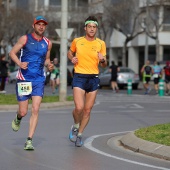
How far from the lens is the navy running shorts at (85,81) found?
37.4 ft

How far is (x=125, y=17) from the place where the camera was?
53625mm

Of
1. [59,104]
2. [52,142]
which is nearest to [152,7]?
[59,104]

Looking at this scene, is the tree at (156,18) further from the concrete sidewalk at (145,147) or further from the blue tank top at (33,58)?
the blue tank top at (33,58)

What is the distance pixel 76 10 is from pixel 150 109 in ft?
134

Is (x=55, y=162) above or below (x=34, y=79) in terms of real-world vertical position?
below

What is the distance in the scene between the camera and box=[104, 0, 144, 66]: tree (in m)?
53.3

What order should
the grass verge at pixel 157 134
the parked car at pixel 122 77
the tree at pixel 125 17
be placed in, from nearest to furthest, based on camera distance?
the grass verge at pixel 157 134 → the parked car at pixel 122 77 → the tree at pixel 125 17

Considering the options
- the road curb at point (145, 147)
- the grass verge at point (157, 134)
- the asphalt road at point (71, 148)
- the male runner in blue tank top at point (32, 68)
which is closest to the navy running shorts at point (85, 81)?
the male runner in blue tank top at point (32, 68)

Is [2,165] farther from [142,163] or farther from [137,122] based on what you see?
[137,122]

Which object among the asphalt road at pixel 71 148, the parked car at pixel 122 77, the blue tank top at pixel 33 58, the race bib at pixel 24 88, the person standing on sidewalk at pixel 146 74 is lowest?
the parked car at pixel 122 77

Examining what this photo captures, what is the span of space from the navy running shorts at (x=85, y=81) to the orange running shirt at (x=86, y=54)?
69 millimetres

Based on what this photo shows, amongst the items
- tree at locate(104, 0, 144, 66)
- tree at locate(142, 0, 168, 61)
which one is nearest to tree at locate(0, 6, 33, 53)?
tree at locate(104, 0, 144, 66)

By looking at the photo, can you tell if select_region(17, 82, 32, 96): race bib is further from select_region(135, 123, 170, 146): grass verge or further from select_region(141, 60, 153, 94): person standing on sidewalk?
select_region(141, 60, 153, 94): person standing on sidewalk

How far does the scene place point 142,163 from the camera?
9.80 meters
